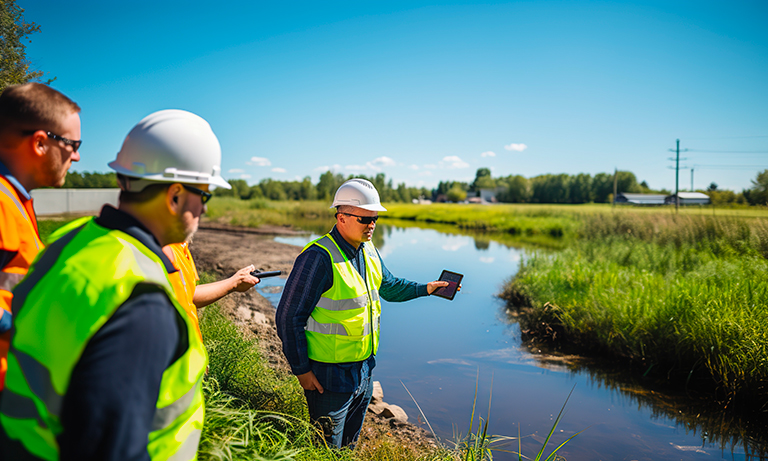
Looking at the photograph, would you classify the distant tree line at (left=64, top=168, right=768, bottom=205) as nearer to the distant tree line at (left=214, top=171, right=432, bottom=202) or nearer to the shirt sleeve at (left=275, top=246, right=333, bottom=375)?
the distant tree line at (left=214, top=171, right=432, bottom=202)

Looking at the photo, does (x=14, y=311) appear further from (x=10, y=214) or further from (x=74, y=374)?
(x=10, y=214)

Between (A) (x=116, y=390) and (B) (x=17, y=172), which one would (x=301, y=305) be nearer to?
(B) (x=17, y=172)

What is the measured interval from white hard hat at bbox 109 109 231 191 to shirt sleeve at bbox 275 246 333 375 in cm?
134

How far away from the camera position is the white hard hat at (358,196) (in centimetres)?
288

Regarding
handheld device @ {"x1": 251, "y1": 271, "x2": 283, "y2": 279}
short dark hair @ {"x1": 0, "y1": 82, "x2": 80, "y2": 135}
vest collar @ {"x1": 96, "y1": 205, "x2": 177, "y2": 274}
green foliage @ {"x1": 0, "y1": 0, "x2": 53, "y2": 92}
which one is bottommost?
handheld device @ {"x1": 251, "y1": 271, "x2": 283, "y2": 279}

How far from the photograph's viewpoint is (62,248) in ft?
3.24

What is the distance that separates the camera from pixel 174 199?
1.23 metres

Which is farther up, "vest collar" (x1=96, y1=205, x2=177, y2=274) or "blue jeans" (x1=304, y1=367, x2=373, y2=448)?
"vest collar" (x1=96, y1=205, x2=177, y2=274)

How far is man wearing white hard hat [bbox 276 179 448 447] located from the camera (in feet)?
8.79

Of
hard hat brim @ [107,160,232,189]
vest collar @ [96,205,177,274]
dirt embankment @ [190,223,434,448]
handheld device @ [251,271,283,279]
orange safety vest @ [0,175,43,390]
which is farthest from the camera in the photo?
dirt embankment @ [190,223,434,448]

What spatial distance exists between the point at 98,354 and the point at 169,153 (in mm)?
630

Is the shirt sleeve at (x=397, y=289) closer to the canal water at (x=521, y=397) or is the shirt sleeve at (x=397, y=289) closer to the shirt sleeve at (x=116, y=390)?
the canal water at (x=521, y=397)

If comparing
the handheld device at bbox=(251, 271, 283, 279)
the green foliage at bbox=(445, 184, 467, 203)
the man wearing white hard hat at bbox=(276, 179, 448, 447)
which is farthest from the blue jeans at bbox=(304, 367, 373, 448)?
the green foliage at bbox=(445, 184, 467, 203)

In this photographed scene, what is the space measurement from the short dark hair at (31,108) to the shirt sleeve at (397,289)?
2.27 meters
